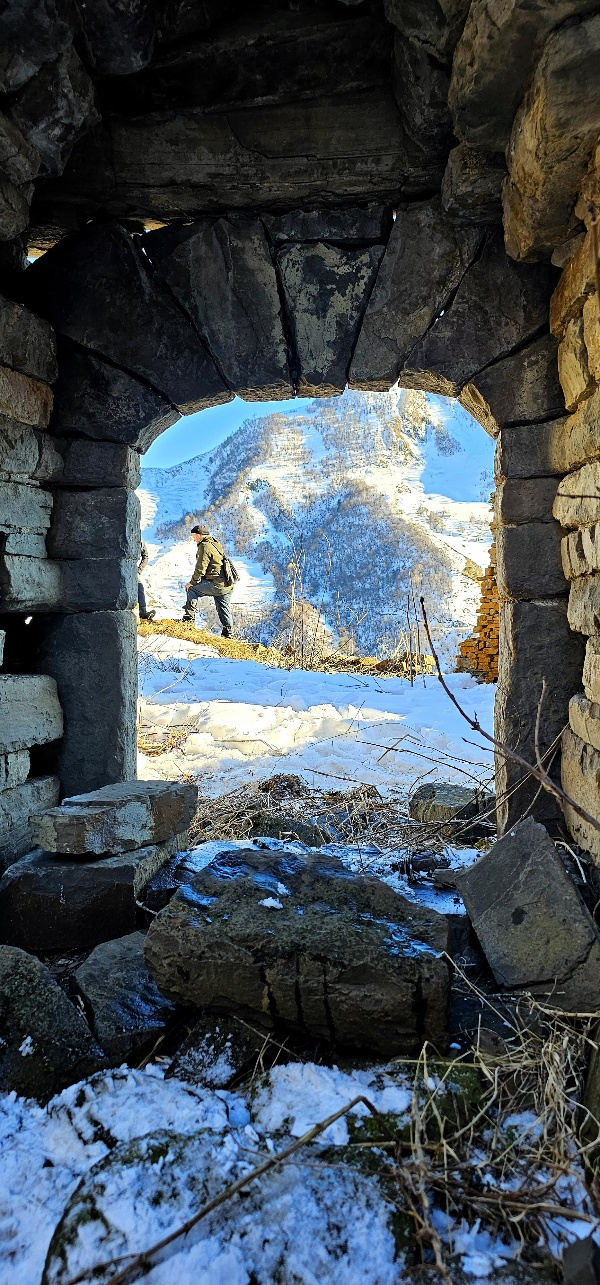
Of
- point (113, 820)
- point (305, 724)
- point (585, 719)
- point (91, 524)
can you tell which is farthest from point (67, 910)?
point (305, 724)

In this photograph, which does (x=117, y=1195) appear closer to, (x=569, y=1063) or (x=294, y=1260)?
(x=294, y=1260)

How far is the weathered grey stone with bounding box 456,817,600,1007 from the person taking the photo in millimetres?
1863

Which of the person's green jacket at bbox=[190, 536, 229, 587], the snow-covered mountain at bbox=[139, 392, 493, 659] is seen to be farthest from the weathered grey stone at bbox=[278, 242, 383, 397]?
the snow-covered mountain at bbox=[139, 392, 493, 659]

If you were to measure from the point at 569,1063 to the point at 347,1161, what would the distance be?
58cm

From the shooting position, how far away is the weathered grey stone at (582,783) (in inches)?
87.0

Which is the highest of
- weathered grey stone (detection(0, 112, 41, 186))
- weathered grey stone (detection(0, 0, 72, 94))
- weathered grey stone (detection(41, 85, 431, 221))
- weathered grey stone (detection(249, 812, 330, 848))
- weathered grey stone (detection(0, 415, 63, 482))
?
weathered grey stone (detection(41, 85, 431, 221))

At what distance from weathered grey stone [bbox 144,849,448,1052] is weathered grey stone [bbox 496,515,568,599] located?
4.22 feet

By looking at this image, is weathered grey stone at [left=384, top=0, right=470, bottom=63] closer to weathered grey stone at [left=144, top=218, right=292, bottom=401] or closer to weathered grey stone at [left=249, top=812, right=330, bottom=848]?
weathered grey stone at [left=144, top=218, right=292, bottom=401]

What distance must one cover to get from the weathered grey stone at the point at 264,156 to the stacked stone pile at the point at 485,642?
621 cm

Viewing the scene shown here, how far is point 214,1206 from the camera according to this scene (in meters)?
1.30

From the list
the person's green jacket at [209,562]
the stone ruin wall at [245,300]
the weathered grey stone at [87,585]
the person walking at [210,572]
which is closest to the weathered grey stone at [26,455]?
the stone ruin wall at [245,300]

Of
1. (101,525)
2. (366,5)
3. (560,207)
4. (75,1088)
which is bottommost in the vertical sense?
(75,1088)

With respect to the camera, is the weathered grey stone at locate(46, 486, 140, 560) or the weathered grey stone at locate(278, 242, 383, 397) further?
the weathered grey stone at locate(46, 486, 140, 560)

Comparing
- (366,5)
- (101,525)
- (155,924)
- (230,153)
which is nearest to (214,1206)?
(155,924)
